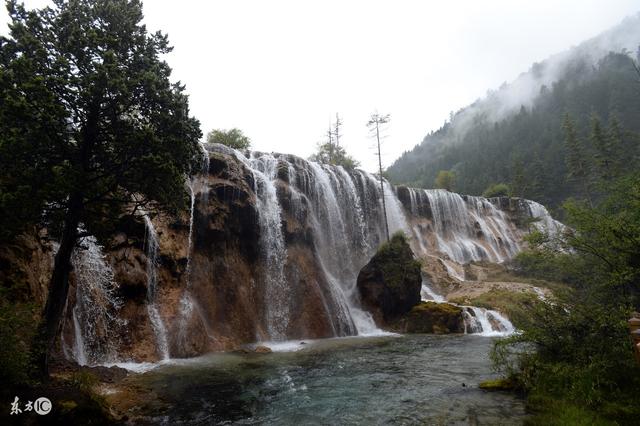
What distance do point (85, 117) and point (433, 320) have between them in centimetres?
2327

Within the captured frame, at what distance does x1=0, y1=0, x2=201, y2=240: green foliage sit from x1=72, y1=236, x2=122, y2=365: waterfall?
5.53 m

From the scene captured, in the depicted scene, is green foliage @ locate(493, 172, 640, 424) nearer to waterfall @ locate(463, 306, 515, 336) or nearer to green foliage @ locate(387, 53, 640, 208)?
waterfall @ locate(463, 306, 515, 336)

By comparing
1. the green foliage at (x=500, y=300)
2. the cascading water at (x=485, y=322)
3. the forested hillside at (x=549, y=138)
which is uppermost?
the forested hillside at (x=549, y=138)

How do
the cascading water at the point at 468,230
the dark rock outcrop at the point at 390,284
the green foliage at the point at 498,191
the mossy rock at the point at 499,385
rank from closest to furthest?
1. the mossy rock at the point at 499,385
2. the dark rock outcrop at the point at 390,284
3. the cascading water at the point at 468,230
4. the green foliage at the point at 498,191

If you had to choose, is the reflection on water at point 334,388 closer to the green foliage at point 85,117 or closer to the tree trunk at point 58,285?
the tree trunk at point 58,285

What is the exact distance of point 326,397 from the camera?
37.3ft

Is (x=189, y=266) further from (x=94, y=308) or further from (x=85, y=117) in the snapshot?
(x=85, y=117)

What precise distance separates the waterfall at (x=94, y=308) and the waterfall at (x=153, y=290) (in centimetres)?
175

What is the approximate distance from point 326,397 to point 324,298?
1526cm

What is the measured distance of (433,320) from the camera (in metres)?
25.8

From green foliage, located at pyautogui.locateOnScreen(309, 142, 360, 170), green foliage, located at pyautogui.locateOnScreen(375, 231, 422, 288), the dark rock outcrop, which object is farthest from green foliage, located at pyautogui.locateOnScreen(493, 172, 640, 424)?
green foliage, located at pyautogui.locateOnScreen(309, 142, 360, 170)

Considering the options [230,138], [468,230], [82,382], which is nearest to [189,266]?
Result: [82,382]

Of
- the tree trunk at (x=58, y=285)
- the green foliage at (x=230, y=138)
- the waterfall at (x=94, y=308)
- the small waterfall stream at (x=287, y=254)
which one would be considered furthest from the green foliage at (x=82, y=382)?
the green foliage at (x=230, y=138)

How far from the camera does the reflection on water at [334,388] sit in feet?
31.2
